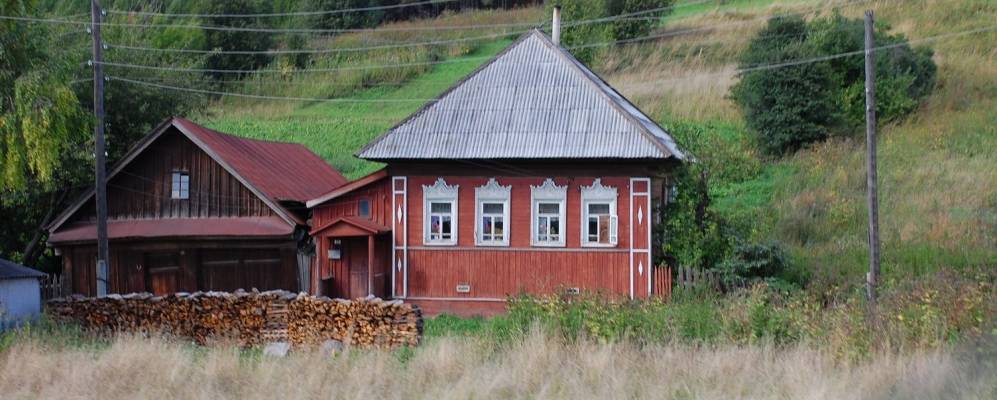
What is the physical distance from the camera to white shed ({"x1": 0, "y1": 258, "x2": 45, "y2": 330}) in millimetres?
24203

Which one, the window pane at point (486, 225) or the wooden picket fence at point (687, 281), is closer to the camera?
the wooden picket fence at point (687, 281)

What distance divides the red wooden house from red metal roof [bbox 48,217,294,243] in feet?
4.21

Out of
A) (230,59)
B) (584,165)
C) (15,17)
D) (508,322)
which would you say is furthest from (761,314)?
(230,59)

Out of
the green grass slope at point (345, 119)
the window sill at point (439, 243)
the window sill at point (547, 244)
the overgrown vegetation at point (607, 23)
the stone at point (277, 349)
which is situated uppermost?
the overgrown vegetation at point (607, 23)

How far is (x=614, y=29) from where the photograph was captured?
197 feet

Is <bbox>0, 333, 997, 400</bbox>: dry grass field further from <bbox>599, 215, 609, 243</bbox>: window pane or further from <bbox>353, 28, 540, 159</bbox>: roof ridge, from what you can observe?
<bbox>353, 28, 540, 159</bbox>: roof ridge

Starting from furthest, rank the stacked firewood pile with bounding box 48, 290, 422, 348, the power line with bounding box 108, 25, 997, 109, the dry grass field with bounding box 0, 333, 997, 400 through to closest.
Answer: the power line with bounding box 108, 25, 997, 109, the stacked firewood pile with bounding box 48, 290, 422, 348, the dry grass field with bounding box 0, 333, 997, 400

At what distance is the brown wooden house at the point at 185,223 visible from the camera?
99.3ft

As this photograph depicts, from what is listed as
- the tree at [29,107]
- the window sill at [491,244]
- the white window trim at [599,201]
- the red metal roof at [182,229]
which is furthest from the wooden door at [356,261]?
the tree at [29,107]

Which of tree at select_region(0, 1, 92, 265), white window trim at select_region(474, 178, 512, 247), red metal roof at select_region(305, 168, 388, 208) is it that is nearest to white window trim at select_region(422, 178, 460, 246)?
white window trim at select_region(474, 178, 512, 247)

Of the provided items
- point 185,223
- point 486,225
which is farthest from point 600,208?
point 185,223

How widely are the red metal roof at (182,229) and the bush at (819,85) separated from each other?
18188mm

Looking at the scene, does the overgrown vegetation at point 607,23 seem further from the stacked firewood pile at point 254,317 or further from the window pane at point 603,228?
the stacked firewood pile at point 254,317

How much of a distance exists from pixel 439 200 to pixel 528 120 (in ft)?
9.57
